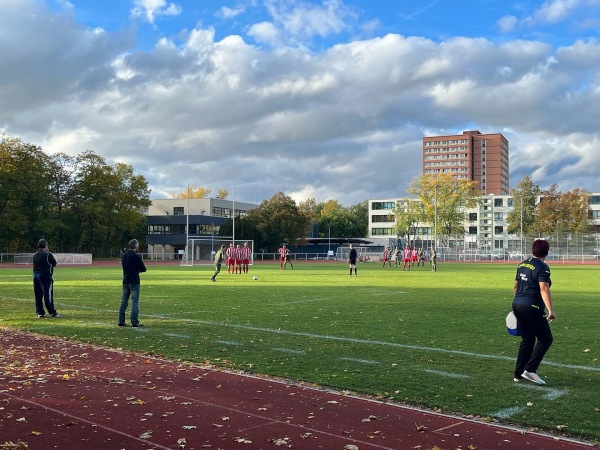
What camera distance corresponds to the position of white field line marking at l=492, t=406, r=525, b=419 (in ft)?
21.1

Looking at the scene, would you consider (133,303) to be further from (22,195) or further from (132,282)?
(22,195)

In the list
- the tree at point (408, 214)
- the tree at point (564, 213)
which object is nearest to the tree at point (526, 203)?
the tree at point (564, 213)

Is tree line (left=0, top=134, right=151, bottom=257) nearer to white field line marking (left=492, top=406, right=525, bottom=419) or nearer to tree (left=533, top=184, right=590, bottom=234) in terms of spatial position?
tree (left=533, top=184, right=590, bottom=234)

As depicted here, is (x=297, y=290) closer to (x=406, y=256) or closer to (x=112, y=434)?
(x=112, y=434)

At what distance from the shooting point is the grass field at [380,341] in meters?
7.23

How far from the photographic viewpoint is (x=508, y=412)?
259 inches

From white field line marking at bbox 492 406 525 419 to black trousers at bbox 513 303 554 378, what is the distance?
129cm

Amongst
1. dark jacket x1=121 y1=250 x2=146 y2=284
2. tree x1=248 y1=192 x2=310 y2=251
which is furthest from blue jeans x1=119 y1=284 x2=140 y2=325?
tree x1=248 y1=192 x2=310 y2=251

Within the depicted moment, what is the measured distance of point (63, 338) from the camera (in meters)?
11.8

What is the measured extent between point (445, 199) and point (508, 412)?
9416 centimetres

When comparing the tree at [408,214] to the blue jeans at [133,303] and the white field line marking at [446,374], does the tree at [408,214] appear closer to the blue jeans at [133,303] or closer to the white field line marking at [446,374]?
the blue jeans at [133,303]

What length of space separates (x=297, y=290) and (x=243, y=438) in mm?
18103

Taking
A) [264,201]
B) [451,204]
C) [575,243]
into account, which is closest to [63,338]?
[575,243]

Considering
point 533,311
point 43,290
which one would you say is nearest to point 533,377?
point 533,311
